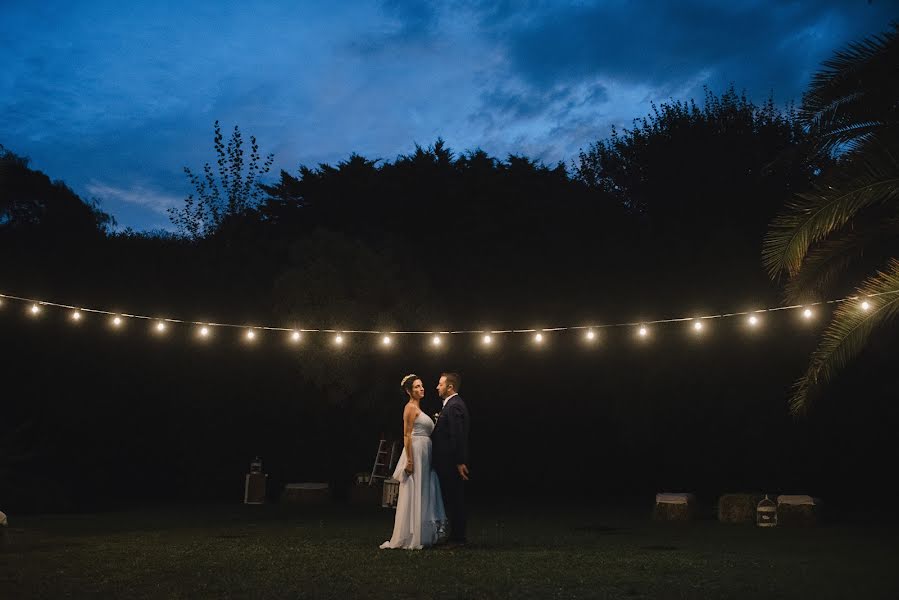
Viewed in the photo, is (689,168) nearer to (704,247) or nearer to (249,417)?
(704,247)

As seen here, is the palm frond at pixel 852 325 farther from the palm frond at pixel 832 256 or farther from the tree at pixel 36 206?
the tree at pixel 36 206

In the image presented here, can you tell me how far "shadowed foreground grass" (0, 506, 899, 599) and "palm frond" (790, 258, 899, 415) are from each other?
155 centimetres

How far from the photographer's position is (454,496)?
8.82 m

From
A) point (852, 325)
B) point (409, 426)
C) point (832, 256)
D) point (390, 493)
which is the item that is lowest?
point (390, 493)

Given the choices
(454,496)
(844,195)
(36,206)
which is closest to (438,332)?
(454,496)

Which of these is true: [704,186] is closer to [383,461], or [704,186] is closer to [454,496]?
[383,461]

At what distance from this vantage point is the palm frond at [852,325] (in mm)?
7375

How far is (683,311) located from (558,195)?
5418 mm

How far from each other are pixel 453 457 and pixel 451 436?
0.20 meters

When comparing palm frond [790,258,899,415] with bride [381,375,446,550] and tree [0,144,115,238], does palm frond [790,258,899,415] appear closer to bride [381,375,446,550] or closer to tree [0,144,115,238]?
bride [381,375,446,550]

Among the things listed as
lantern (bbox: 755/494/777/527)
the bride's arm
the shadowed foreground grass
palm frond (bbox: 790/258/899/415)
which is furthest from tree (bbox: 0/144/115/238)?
palm frond (bbox: 790/258/899/415)

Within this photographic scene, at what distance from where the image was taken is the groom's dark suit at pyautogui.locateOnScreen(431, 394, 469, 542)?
882cm

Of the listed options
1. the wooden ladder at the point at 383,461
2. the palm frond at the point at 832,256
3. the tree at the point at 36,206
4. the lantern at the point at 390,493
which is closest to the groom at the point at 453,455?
the palm frond at the point at 832,256

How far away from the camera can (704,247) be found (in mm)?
15938
